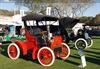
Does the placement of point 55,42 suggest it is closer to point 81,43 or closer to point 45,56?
point 45,56

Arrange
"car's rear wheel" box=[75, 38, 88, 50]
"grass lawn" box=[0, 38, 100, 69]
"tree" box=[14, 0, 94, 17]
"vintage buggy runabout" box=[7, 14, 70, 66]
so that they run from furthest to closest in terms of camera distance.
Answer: "tree" box=[14, 0, 94, 17], "car's rear wheel" box=[75, 38, 88, 50], "vintage buggy runabout" box=[7, 14, 70, 66], "grass lawn" box=[0, 38, 100, 69]

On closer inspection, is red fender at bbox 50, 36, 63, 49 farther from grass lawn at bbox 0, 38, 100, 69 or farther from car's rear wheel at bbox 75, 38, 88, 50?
car's rear wheel at bbox 75, 38, 88, 50

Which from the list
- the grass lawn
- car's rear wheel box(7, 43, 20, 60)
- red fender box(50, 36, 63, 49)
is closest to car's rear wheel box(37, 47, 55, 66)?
the grass lawn

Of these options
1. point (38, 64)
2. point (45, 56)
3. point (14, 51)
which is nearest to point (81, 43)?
point (14, 51)

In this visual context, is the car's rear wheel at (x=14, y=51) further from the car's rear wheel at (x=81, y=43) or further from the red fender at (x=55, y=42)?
the car's rear wheel at (x=81, y=43)

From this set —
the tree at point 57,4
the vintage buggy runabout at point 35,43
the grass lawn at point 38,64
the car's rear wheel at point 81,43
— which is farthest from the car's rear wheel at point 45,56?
the tree at point 57,4

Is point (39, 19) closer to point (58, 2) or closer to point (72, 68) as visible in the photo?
point (72, 68)

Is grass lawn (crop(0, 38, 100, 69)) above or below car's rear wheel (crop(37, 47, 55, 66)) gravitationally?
below

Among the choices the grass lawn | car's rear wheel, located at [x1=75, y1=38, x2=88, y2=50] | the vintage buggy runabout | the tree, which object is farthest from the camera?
the tree

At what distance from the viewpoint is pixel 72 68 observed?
10.9 metres

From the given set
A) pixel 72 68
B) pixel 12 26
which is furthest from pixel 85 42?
pixel 12 26

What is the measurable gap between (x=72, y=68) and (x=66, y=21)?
792 cm

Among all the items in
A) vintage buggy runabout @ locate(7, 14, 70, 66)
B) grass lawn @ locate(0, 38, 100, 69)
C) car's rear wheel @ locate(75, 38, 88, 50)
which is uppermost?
vintage buggy runabout @ locate(7, 14, 70, 66)

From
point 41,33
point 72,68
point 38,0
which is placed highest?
point 38,0
